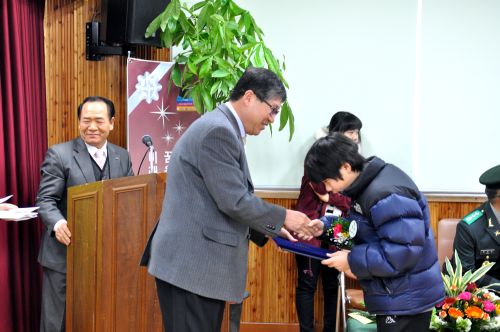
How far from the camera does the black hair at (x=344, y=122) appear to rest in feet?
14.9

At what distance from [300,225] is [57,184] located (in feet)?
4.52

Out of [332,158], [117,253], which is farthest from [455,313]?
[117,253]

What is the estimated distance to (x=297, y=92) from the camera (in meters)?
4.90

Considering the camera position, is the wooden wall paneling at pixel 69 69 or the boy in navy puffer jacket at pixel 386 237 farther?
the wooden wall paneling at pixel 69 69

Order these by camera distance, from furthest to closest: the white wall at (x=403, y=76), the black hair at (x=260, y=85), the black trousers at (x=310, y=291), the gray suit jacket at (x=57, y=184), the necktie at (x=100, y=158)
Result: the white wall at (x=403, y=76) < the black trousers at (x=310, y=291) < the necktie at (x=100, y=158) < the gray suit jacket at (x=57, y=184) < the black hair at (x=260, y=85)

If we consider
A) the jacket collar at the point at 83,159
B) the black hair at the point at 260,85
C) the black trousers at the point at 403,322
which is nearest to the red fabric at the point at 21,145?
the jacket collar at the point at 83,159

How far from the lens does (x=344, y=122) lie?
15.0ft

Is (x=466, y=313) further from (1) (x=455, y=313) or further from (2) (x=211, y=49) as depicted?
(2) (x=211, y=49)

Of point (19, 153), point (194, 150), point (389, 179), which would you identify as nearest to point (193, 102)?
point (19, 153)

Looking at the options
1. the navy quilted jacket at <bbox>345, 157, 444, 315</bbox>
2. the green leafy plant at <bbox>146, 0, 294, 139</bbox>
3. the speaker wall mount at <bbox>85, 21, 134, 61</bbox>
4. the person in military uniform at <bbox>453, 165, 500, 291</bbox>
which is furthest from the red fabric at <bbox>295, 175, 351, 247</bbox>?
the navy quilted jacket at <bbox>345, 157, 444, 315</bbox>

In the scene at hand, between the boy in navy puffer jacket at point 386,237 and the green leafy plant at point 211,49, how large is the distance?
160cm

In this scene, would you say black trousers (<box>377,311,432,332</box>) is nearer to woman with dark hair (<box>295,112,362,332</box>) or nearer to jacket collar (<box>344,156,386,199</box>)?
jacket collar (<box>344,156,386,199</box>)

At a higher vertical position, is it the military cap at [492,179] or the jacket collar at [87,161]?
the jacket collar at [87,161]

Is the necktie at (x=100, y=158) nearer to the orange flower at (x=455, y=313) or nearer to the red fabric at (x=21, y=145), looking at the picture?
the red fabric at (x=21, y=145)
